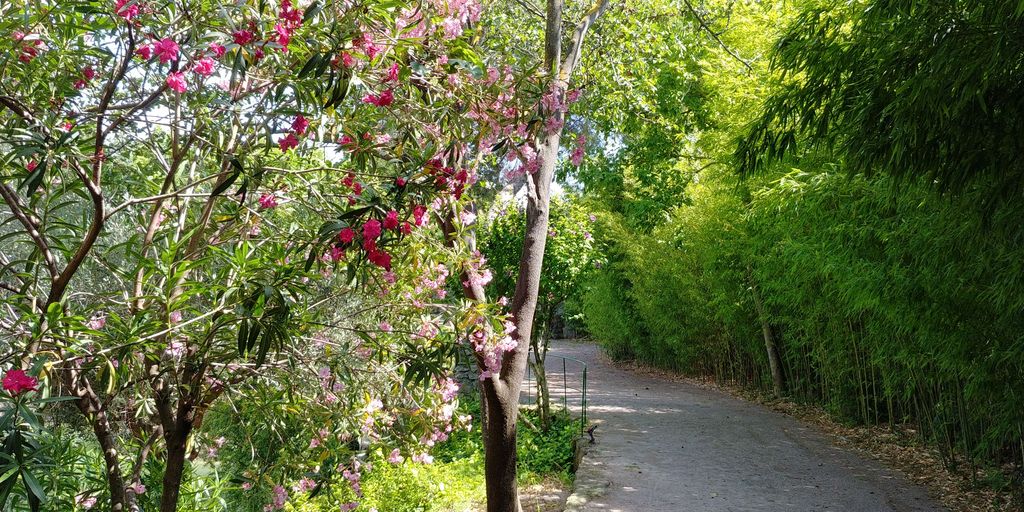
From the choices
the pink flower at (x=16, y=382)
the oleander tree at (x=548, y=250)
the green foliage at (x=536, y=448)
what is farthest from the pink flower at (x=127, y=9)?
the oleander tree at (x=548, y=250)

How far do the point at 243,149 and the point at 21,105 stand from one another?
0.55 meters

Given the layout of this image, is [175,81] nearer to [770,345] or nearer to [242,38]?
[242,38]

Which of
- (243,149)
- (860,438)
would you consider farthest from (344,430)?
(860,438)

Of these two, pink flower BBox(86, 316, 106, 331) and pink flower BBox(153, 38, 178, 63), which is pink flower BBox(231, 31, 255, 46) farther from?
pink flower BBox(86, 316, 106, 331)

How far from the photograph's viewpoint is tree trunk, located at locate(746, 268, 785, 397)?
9.05m

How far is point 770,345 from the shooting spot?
9.25m

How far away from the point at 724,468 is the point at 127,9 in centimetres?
514

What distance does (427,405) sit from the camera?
302 centimetres

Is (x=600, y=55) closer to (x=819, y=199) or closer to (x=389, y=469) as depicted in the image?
(x=819, y=199)

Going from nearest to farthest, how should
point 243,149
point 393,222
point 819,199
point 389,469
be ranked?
point 393,222 < point 243,149 < point 389,469 < point 819,199

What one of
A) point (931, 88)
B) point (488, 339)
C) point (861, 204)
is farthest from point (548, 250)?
point (931, 88)

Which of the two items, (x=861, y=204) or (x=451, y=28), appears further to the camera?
(x=861, y=204)

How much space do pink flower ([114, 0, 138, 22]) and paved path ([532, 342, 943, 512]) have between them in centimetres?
372

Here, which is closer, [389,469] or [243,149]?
[243,149]
